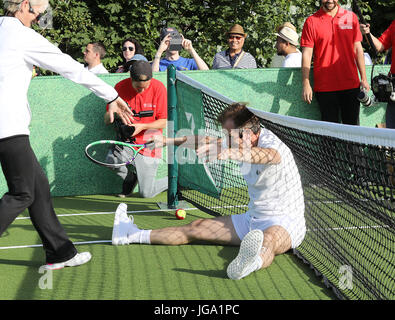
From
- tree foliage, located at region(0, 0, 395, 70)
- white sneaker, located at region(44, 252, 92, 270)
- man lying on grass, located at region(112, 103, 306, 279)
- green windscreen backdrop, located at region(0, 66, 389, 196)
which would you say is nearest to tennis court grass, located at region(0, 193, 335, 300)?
white sneaker, located at region(44, 252, 92, 270)

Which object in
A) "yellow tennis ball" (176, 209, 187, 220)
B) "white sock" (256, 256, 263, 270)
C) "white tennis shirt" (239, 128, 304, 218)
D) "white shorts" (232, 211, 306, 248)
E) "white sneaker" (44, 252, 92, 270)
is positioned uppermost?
"white tennis shirt" (239, 128, 304, 218)

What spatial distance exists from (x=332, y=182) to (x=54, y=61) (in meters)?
2.11

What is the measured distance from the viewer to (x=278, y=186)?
14.6ft

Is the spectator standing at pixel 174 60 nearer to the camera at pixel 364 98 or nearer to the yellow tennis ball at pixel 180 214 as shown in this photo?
the camera at pixel 364 98

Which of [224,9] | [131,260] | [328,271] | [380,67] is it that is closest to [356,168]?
[328,271]

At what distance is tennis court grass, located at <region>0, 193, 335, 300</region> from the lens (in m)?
Result: 3.90

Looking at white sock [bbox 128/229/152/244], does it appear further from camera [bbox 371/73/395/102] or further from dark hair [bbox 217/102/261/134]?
camera [bbox 371/73/395/102]

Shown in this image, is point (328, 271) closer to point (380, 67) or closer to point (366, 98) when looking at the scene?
point (366, 98)

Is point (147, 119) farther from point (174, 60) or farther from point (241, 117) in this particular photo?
point (241, 117)

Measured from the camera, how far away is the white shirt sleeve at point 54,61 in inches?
150

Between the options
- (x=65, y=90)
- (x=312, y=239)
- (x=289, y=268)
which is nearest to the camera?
(x=289, y=268)

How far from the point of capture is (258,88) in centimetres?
764

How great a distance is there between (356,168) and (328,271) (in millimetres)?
991

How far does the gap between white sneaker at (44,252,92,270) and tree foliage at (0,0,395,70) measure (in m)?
6.54
